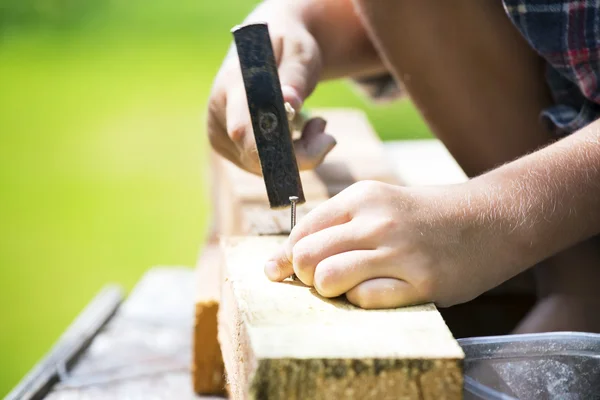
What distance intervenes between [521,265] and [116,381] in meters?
0.80

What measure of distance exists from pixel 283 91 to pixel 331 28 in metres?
0.33

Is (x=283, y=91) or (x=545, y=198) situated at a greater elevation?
(x=283, y=91)

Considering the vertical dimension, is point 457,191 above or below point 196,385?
above

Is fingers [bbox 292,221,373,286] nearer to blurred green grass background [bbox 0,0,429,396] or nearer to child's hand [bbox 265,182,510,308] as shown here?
child's hand [bbox 265,182,510,308]

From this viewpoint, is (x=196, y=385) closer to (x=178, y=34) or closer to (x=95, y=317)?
(x=95, y=317)

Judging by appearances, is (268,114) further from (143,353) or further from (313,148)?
(143,353)

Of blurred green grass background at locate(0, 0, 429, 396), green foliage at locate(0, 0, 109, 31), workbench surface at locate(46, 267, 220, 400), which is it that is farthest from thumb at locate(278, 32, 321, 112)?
green foliage at locate(0, 0, 109, 31)

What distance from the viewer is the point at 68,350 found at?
156 centimetres

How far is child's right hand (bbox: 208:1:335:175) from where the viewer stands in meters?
1.10

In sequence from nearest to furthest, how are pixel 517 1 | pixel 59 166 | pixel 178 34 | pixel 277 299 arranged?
pixel 277 299, pixel 517 1, pixel 59 166, pixel 178 34

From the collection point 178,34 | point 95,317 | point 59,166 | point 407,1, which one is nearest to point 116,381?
point 95,317

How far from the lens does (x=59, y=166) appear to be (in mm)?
3428

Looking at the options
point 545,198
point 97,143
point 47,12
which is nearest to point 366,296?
point 545,198

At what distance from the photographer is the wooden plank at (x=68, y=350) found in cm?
142
